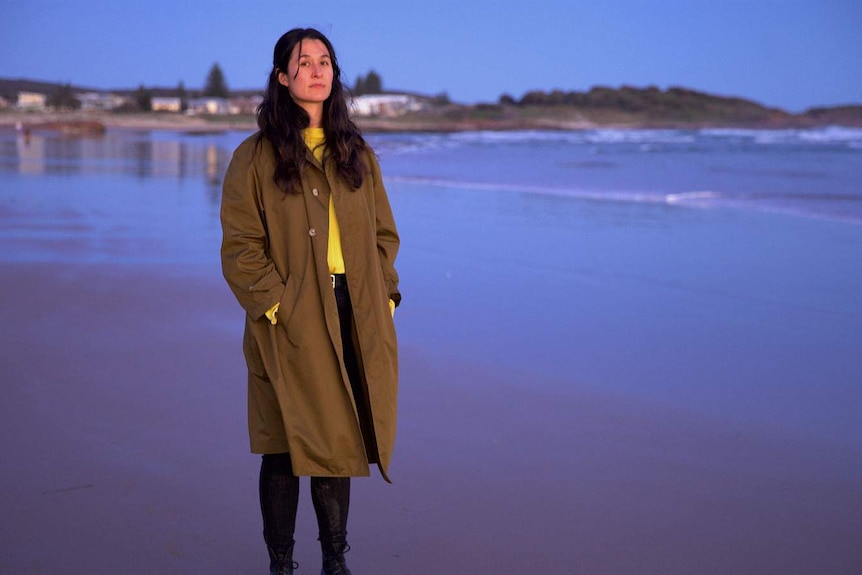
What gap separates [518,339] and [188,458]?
2451mm

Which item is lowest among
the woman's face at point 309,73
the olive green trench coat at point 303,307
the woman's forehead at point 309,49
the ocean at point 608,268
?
the ocean at point 608,268

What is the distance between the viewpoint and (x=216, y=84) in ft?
470

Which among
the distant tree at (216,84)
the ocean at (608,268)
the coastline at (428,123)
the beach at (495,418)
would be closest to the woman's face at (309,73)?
the beach at (495,418)

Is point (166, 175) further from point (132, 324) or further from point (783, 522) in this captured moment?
point (783, 522)

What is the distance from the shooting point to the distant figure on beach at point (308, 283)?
2.70 meters

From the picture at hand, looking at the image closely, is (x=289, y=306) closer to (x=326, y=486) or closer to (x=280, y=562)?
(x=326, y=486)

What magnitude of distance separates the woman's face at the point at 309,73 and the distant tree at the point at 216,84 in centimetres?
14622

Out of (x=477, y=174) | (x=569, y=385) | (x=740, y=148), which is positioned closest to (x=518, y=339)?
(x=569, y=385)

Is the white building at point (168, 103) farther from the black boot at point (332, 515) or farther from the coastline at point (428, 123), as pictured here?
the black boot at point (332, 515)

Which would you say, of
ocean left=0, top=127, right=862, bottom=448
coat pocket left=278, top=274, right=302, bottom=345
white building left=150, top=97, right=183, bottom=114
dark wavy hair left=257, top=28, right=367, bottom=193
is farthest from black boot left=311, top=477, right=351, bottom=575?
white building left=150, top=97, right=183, bottom=114

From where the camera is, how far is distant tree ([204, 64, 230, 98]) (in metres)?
143

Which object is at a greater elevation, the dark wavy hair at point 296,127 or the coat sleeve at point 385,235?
the dark wavy hair at point 296,127

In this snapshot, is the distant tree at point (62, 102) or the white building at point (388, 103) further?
the white building at point (388, 103)

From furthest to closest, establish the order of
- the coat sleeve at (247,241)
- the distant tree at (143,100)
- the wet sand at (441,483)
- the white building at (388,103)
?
the distant tree at (143,100), the white building at (388,103), the wet sand at (441,483), the coat sleeve at (247,241)
